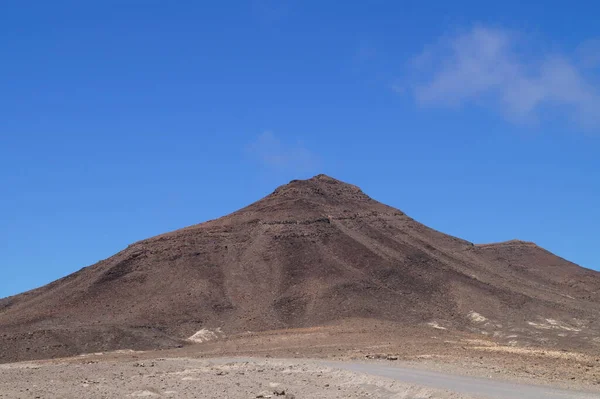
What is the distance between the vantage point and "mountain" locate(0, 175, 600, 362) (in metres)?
70.4

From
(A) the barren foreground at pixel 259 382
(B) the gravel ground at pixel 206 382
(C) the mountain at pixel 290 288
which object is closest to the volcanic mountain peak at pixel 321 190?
(C) the mountain at pixel 290 288

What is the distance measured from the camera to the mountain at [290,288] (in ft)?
231

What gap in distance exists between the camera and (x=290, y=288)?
8238 centimetres

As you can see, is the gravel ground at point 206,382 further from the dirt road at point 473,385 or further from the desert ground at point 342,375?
the dirt road at point 473,385

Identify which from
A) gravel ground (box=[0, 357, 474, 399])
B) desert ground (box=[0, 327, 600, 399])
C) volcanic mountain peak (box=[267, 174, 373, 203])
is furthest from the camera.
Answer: volcanic mountain peak (box=[267, 174, 373, 203])

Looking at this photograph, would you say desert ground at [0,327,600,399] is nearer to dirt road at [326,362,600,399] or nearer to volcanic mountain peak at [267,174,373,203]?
dirt road at [326,362,600,399]

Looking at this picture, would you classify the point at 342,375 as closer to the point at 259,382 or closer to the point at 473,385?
the point at 259,382

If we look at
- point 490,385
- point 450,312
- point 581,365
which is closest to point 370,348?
point 581,365

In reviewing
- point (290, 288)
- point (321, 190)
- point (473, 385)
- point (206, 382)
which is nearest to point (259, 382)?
point (206, 382)

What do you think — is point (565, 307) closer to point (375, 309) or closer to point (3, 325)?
point (375, 309)

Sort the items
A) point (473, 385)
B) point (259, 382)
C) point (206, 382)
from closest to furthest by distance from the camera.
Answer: point (473, 385) < point (259, 382) < point (206, 382)

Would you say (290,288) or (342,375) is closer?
(342,375)

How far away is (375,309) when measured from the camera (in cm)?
7569

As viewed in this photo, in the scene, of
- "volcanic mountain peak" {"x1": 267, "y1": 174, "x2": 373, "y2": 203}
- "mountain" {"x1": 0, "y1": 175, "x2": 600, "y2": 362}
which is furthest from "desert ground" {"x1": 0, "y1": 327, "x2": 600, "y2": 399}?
"volcanic mountain peak" {"x1": 267, "y1": 174, "x2": 373, "y2": 203}
